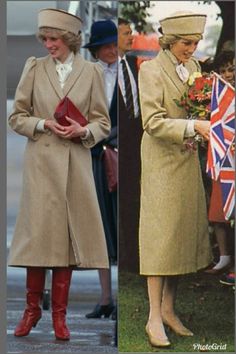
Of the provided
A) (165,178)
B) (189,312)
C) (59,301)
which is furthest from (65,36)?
(189,312)

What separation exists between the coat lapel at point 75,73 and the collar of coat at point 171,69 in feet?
1.62

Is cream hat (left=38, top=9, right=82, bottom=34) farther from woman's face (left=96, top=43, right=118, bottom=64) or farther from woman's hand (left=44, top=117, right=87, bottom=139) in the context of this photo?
woman's face (left=96, top=43, right=118, bottom=64)

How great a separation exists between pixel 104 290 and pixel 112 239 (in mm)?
537

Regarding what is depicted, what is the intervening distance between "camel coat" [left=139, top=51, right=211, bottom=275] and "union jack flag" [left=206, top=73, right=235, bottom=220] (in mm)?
107

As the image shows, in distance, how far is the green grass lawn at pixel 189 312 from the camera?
7.82m

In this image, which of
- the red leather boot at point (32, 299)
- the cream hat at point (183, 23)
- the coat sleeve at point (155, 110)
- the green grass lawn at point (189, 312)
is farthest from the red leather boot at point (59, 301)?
the cream hat at point (183, 23)

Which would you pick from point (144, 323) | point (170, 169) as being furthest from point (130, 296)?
point (170, 169)

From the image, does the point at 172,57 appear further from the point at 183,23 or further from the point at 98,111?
the point at 98,111

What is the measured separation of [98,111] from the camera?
8141 millimetres

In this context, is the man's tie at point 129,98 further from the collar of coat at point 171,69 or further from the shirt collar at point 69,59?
the shirt collar at point 69,59

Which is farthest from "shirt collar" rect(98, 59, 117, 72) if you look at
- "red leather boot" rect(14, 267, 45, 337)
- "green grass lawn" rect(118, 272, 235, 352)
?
"green grass lawn" rect(118, 272, 235, 352)

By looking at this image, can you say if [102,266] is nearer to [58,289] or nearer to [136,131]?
[58,289]

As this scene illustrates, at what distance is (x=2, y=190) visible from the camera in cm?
802

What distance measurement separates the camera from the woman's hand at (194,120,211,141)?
7785 mm
